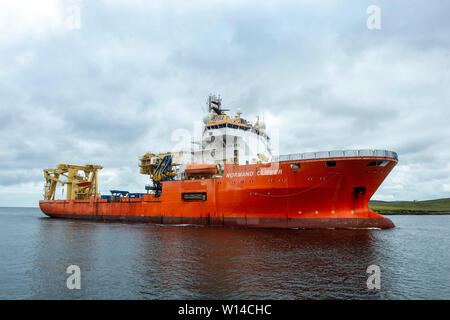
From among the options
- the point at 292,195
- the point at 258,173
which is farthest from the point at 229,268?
the point at 258,173

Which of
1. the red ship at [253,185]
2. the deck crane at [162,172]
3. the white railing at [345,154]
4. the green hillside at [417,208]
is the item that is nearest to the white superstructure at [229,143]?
the red ship at [253,185]

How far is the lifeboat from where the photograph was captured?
2658 cm

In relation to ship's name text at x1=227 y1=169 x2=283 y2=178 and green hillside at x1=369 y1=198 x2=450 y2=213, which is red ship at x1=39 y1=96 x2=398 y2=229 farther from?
green hillside at x1=369 y1=198 x2=450 y2=213

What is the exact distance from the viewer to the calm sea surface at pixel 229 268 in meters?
9.18

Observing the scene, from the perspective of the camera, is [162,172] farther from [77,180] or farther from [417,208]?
[417,208]

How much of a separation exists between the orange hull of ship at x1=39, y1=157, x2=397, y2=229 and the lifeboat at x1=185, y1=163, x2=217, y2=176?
37.1 inches

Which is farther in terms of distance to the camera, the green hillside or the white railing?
the green hillside

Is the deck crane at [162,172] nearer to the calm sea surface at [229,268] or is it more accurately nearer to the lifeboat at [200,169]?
the lifeboat at [200,169]

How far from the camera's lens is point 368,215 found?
23.1 metres

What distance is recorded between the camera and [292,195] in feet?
73.6

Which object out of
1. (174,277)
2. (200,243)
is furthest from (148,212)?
(174,277)

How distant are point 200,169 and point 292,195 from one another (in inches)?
374

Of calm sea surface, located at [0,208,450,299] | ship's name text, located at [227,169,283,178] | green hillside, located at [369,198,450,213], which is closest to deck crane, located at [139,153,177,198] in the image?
ship's name text, located at [227,169,283,178]

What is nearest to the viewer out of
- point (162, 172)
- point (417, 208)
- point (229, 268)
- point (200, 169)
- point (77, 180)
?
point (229, 268)
